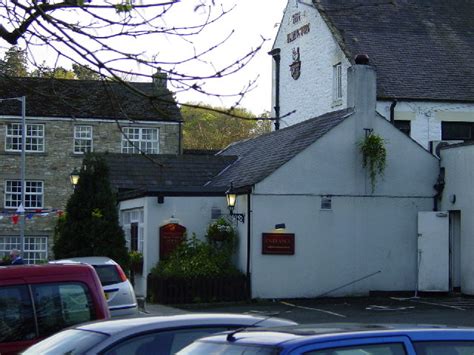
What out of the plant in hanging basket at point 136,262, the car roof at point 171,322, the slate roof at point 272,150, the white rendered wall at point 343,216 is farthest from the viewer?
the plant in hanging basket at point 136,262

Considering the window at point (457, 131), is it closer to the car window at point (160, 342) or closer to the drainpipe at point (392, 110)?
the drainpipe at point (392, 110)

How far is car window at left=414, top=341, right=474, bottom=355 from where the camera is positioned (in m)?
5.94

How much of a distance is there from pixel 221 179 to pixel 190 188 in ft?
12.2

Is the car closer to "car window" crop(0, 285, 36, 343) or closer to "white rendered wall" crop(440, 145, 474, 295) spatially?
"car window" crop(0, 285, 36, 343)

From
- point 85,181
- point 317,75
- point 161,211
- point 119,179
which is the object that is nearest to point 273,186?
point 161,211

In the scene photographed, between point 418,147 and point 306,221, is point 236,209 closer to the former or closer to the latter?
point 306,221

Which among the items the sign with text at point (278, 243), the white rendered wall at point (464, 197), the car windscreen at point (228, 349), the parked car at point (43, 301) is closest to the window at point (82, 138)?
the sign with text at point (278, 243)

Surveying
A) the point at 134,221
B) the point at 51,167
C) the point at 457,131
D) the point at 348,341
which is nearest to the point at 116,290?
the point at 348,341

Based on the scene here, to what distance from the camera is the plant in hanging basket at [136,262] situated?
29.6 metres

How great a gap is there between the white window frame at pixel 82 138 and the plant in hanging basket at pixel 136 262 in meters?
21.3

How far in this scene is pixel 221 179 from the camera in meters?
33.4

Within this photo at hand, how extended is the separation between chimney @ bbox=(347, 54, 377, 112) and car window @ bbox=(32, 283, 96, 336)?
18.8 meters

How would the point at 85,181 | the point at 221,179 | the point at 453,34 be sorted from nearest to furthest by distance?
the point at 85,181 < the point at 221,179 < the point at 453,34

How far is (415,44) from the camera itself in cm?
3709
